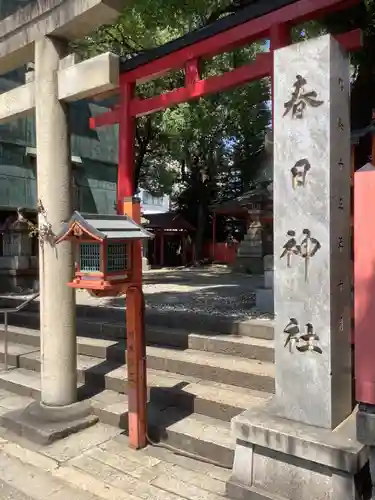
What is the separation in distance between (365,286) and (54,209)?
3280 millimetres

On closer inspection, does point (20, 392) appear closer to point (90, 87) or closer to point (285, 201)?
point (90, 87)

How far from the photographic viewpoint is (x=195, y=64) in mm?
5297

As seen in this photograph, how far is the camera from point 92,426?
4.91m

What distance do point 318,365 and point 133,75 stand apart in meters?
4.44

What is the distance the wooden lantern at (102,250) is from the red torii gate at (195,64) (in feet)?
1.80

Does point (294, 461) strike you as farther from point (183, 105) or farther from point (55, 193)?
point (183, 105)

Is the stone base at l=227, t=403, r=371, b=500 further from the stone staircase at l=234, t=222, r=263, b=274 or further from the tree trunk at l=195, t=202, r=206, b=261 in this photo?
the tree trunk at l=195, t=202, r=206, b=261

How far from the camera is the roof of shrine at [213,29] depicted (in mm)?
4594

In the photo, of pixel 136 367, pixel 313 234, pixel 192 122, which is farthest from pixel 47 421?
pixel 192 122

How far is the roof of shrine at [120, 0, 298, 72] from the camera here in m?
4.59

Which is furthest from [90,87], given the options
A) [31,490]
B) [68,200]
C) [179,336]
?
[31,490]

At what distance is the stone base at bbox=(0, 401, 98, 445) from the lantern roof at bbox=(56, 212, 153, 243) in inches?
81.9

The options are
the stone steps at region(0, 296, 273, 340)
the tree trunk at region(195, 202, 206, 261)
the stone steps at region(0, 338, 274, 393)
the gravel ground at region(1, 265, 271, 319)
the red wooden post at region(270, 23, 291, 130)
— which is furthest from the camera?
the tree trunk at region(195, 202, 206, 261)

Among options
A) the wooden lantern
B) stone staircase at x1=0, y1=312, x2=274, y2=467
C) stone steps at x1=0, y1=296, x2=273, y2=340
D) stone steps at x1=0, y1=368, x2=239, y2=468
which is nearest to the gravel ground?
stone steps at x1=0, y1=296, x2=273, y2=340
